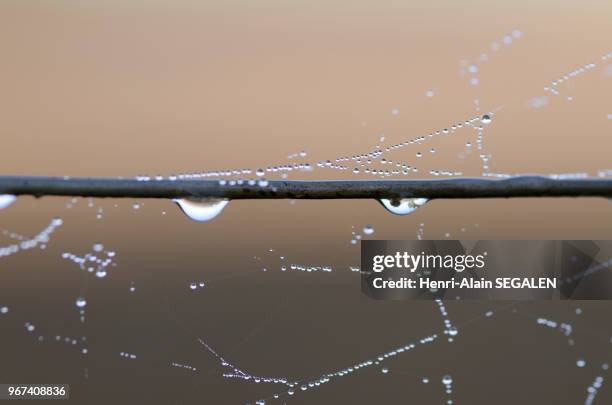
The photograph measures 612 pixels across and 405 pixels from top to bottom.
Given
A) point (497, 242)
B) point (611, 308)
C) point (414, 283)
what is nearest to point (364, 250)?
point (414, 283)

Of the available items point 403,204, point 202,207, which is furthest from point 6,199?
point 403,204

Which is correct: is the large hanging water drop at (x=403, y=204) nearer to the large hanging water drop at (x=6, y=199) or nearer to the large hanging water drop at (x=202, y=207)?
the large hanging water drop at (x=202, y=207)

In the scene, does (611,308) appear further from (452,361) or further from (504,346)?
(452,361)

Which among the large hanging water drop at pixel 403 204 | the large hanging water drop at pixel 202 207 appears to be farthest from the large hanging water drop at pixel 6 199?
the large hanging water drop at pixel 403 204

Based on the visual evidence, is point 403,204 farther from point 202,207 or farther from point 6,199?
point 6,199
